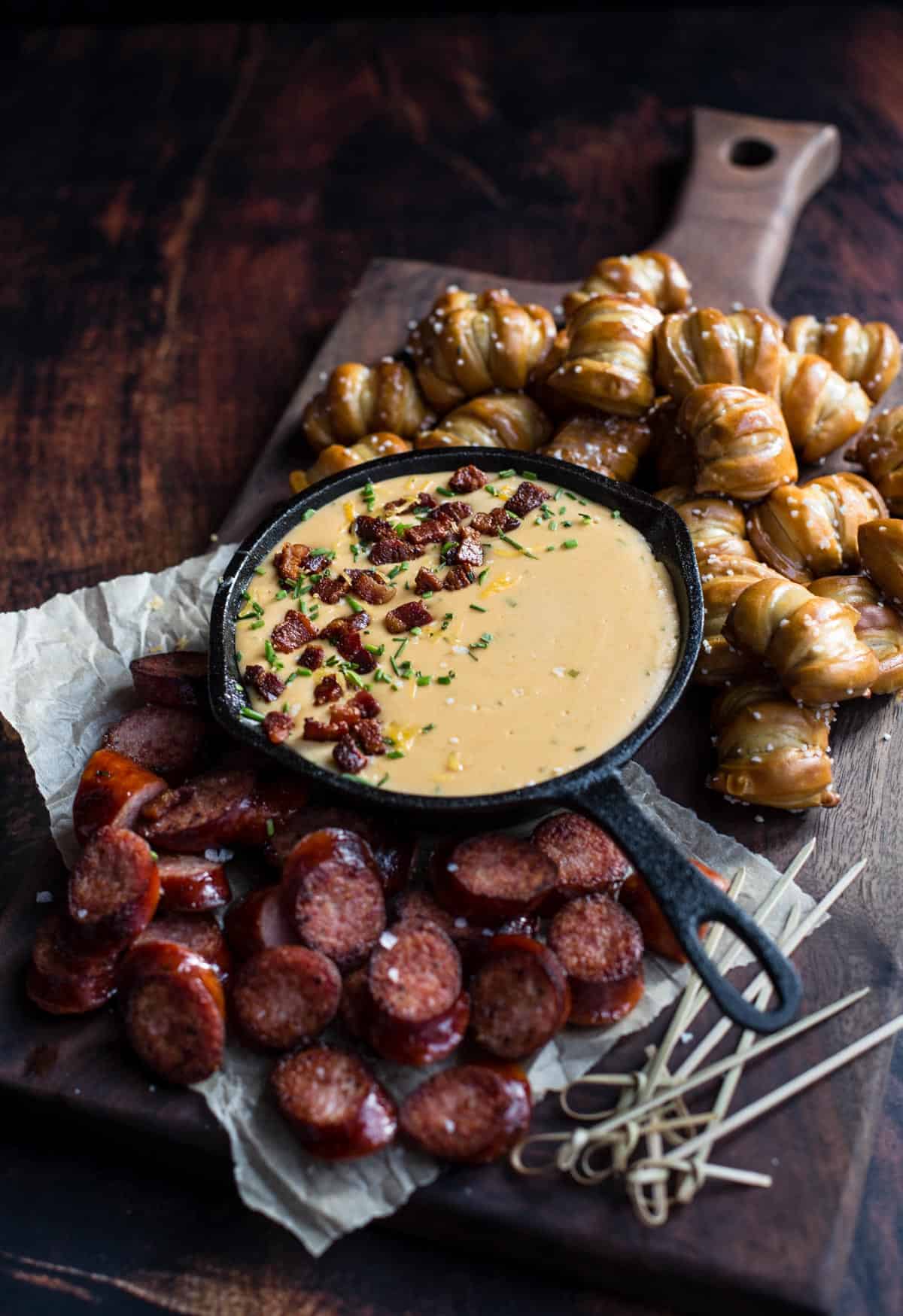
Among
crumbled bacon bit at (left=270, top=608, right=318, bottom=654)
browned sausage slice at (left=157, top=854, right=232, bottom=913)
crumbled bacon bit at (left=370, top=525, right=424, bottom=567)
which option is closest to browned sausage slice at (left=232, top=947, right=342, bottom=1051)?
browned sausage slice at (left=157, top=854, right=232, bottom=913)

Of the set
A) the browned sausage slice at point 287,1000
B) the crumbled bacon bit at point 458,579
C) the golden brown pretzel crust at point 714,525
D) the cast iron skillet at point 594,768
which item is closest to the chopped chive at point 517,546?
the crumbled bacon bit at point 458,579

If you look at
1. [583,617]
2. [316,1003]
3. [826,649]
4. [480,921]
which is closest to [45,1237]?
[316,1003]

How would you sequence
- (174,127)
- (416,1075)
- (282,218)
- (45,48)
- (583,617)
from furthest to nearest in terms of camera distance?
(45,48) < (174,127) < (282,218) < (583,617) < (416,1075)

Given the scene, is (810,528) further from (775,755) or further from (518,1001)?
(518,1001)

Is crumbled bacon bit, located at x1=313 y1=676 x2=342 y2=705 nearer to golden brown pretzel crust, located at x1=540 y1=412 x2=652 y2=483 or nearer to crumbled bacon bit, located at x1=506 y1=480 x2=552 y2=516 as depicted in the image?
crumbled bacon bit, located at x1=506 y1=480 x2=552 y2=516

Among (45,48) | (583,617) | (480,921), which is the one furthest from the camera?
(45,48)

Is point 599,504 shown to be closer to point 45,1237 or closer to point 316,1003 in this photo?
point 316,1003

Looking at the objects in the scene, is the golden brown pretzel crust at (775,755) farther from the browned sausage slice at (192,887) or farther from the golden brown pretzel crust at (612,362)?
the browned sausage slice at (192,887)
